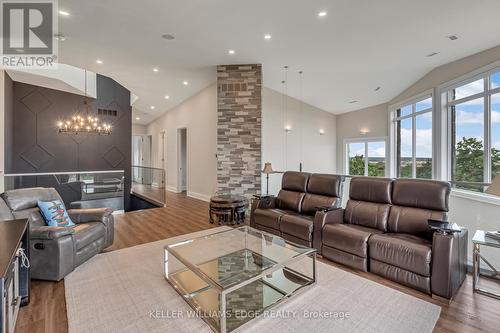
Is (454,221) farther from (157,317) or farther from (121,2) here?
(121,2)

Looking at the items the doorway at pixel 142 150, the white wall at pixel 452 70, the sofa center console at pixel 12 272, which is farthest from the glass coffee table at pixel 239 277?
the doorway at pixel 142 150

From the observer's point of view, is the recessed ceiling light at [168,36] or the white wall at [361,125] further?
the white wall at [361,125]

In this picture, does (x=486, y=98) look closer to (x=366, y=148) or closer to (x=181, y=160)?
(x=366, y=148)

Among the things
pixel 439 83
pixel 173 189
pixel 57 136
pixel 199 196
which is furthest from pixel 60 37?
pixel 439 83

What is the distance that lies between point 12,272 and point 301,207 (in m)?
3.42

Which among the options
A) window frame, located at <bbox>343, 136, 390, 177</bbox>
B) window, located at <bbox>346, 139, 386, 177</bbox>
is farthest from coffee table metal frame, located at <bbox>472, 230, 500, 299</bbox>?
window, located at <bbox>346, 139, 386, 177</bbox>

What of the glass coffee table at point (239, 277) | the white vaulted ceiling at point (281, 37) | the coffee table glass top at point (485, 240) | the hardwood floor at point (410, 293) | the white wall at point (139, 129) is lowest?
the hardwood floor at point (410, 293)

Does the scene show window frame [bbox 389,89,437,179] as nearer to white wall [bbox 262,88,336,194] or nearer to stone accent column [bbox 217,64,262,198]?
white wall [bbox 262,88,336,194]

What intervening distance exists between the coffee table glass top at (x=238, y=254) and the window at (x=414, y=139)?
497 cm

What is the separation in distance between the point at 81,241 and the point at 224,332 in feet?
6.78

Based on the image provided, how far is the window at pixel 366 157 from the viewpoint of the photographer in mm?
8195

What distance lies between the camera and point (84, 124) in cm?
668

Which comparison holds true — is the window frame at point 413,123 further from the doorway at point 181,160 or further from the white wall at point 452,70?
the doorway at point 181,160

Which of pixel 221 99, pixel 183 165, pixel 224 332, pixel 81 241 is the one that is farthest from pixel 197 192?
pixel 224 332
